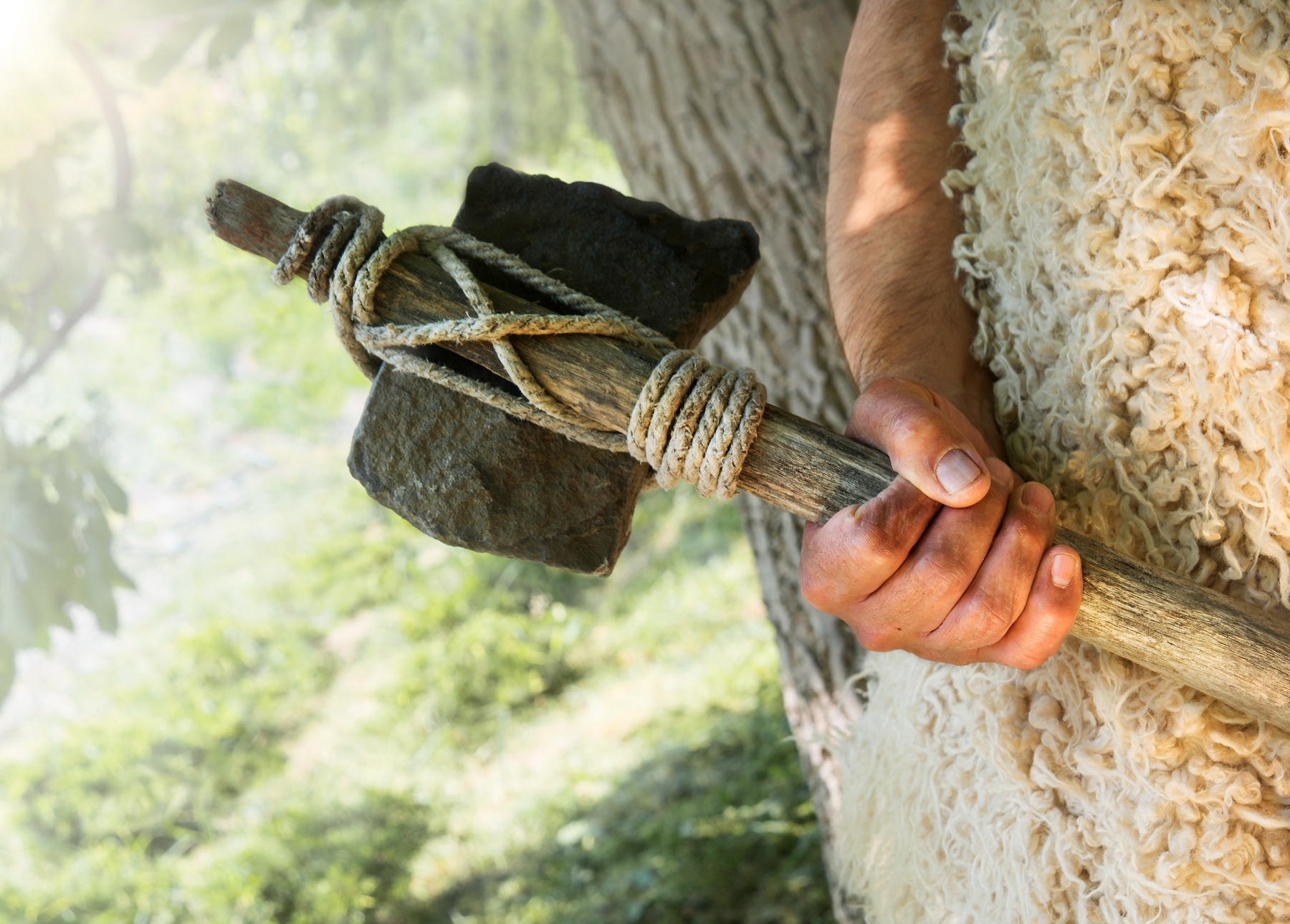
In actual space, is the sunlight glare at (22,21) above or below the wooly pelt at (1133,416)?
above

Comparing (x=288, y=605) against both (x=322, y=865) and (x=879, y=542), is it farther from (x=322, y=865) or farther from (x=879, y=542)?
(x=879, y=542)

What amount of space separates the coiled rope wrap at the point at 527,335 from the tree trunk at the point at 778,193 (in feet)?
3.20

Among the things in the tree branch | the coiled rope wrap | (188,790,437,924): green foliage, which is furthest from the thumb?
the tree branch

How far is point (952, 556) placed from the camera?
85cm

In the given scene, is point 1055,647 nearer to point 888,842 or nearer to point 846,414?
point 888,842

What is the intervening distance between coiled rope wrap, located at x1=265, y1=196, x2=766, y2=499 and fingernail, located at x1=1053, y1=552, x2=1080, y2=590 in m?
0.32

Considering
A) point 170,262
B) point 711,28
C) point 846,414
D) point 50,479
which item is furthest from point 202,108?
point 846,414

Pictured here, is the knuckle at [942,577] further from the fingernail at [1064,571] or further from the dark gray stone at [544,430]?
the dark gray stone at [544,430]

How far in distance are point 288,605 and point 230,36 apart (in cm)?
418

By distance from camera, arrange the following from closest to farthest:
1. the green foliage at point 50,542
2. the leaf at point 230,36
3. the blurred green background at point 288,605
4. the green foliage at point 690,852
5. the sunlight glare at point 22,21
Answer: the green foliage at point 690,852
the green foliage at point 50,542
the leaf at point 230,36
the blurred green background at point 288,605
the sunlight glare at point 22,21

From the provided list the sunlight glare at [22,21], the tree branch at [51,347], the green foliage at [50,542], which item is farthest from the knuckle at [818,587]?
the sunlight glare at [22,21]

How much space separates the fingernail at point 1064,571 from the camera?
831 millimetres

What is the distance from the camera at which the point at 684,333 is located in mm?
1009

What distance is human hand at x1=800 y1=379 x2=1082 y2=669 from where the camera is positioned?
33.0 inches
